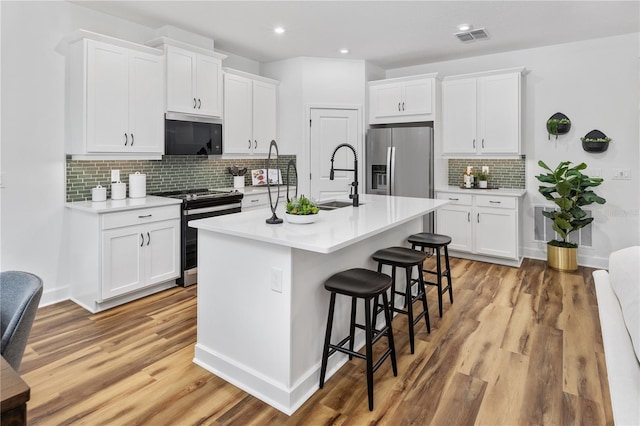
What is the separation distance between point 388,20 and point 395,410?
3662 millimetres

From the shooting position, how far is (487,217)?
5.04 meters

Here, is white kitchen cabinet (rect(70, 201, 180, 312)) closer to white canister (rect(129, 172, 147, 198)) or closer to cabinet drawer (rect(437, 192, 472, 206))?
white canister (rect(129, 172, 147, 198))

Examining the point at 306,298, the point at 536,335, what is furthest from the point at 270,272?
the point at 536,335

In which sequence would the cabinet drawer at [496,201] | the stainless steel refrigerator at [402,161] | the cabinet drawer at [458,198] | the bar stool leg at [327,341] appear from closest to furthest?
the bar stool leg at [327,341]
the cabinet drawer at [496,201]
the cabinet drawer at [458,198]
the stainless steel refrigerator at [402,161]

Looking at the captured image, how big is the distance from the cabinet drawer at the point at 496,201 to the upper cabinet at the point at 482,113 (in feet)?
1.98

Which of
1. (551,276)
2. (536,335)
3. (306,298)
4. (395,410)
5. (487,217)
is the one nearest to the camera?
(395,410)

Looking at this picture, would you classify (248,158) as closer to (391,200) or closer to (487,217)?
(391,200)

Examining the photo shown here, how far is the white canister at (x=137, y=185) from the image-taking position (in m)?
4.02

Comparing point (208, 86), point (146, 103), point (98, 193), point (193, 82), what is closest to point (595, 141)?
point (208, 86)

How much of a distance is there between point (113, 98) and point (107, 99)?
2.3 inches

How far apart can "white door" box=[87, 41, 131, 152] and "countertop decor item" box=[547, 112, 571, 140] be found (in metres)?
4.89

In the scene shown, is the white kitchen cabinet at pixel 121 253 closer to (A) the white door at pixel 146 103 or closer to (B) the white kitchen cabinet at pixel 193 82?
(A) the white door at pixel 146 103

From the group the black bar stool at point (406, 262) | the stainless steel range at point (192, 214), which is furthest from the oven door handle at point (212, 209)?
the black bar stool at point (406, 262)

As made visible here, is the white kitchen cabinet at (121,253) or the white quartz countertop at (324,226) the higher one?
the white quartz countertop at (324,226)
